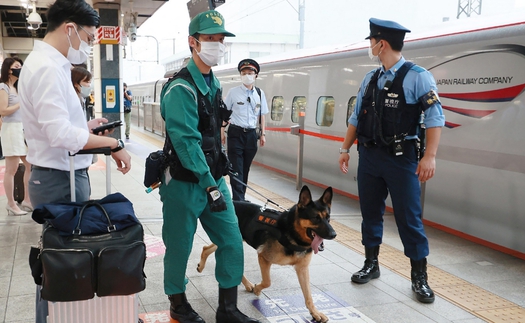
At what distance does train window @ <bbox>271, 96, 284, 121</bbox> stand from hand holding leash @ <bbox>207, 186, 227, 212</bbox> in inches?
302

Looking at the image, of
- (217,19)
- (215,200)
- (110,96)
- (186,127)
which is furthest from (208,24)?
Result: (110,96)

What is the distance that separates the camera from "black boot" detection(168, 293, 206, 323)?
3.30m

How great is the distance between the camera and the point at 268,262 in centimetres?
361

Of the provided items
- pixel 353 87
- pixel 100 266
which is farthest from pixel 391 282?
pixel 353 87

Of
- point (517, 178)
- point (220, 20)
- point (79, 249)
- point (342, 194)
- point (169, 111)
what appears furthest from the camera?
point (342, 194)

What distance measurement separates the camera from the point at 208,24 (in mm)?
3189

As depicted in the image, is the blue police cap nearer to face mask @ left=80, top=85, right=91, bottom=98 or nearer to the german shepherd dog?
the german shepherd dog

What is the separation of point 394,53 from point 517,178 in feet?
7.05

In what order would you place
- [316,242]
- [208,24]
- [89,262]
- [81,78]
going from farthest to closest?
[81,78] < [316,242] < [208,24] < [89,262]

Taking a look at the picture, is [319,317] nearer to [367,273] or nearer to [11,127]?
[367,273]

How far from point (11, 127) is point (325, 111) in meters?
5.01

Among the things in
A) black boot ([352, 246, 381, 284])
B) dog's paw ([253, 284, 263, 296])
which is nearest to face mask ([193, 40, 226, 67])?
dog's paw ([253, 284, 263, 296])

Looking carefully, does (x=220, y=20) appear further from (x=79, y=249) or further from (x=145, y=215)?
(x=145, y=215)

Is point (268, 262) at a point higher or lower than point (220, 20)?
lower
